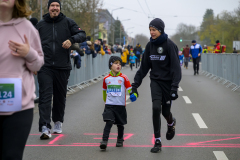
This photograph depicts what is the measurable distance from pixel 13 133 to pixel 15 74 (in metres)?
0.40

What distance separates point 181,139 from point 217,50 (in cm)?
1796

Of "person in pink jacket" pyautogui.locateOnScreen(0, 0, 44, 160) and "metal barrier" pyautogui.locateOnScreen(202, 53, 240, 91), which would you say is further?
"metal barrier" pyautogui.locateOnScreen(202, 53, 240, 91)

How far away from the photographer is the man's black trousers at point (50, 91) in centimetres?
637

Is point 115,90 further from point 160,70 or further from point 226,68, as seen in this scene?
point 226,68

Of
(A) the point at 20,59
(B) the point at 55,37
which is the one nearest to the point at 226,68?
(B) the point at 55,37

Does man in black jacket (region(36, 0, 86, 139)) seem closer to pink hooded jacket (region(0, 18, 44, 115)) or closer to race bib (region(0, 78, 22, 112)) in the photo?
pink hooded jacket (region(0, 18, 44, 115))

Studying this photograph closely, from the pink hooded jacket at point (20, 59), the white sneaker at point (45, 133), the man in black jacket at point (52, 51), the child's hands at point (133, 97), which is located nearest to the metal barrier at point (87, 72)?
the man in black jacket at point (52, 51)

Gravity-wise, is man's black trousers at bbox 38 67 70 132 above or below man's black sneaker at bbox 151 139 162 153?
above

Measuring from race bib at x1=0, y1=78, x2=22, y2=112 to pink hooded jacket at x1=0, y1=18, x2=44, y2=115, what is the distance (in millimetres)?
34

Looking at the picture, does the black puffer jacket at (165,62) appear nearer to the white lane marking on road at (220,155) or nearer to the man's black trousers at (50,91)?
the white lane marking on road at (220,155)

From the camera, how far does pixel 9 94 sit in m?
2.84

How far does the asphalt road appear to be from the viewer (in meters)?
5.39

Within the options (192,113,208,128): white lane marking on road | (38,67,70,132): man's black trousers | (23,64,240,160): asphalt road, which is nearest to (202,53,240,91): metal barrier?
(23,64,240,160): asphalt road

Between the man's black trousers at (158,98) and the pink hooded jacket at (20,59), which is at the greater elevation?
the pink hooded jacket at (20,59)
